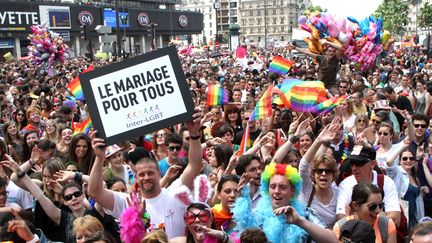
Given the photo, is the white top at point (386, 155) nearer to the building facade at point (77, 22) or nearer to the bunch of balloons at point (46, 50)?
the bunch of balloons at point (46, 50)

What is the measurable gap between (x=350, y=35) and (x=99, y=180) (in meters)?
10.0

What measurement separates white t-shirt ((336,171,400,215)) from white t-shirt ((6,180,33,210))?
9.70ft

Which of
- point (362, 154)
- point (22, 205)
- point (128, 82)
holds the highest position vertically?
point (128, 82)

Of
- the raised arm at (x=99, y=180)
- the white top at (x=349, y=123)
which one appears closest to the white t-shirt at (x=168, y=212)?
the raised arm at (x=99, y=180)

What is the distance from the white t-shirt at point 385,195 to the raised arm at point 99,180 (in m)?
1.90

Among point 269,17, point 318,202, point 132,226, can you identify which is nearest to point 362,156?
point 318,202

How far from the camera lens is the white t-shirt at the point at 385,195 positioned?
451 cm

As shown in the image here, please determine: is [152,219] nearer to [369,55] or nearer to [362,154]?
[362,154]

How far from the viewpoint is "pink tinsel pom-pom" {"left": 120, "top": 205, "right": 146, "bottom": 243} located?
12.3ft

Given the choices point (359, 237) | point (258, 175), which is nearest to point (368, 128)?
point (258, 175)

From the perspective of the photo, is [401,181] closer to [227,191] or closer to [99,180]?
[227,191]

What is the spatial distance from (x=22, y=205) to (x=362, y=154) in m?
3.29

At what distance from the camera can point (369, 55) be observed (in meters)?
13.5

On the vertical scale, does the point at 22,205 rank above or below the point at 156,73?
below
